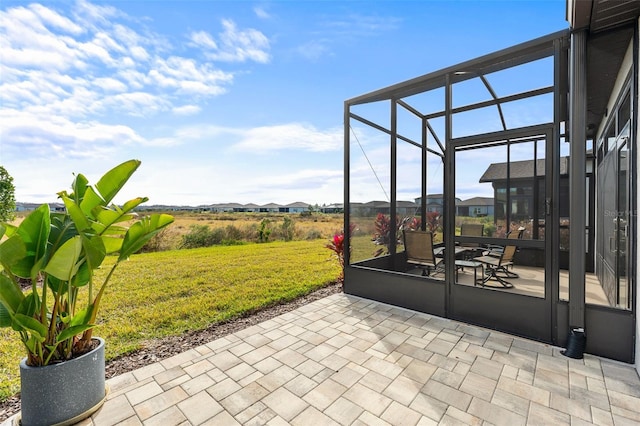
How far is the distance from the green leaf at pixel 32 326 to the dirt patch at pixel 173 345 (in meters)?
0.86

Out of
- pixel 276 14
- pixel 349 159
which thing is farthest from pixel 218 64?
pixel 349 159

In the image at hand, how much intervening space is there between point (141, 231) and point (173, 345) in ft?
5.31

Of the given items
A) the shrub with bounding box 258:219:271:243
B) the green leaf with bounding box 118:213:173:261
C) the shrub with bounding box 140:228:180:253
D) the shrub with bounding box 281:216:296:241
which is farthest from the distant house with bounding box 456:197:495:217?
the shrub with bounding box 281:216:296:241

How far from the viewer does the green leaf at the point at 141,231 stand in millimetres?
2146

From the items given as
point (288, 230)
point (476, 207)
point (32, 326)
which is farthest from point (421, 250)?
point (288, 230)

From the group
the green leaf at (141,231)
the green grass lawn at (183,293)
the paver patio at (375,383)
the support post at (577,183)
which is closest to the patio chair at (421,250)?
the paver patio at (375,383)

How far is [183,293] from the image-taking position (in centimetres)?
504

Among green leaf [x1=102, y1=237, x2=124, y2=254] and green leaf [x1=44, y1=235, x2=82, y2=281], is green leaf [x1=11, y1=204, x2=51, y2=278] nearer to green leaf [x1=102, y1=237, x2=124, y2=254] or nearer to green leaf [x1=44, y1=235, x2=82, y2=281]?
green leaf [x1=44, y1=235, x2=82, y2=281]

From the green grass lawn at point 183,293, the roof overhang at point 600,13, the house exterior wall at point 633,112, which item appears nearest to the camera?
the roof overhang at point 600,13

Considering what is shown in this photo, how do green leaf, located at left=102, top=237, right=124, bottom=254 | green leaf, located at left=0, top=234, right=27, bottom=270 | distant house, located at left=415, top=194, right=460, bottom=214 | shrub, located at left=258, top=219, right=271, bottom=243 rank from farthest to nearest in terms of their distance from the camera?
shrub, located at left=258, top=219, right=271, bottom=243 → distant house, located at left=415, top=194, right=460, bottom=214 → green leaf, located at left=102, top=237, right=124, bottom=254 → green leaf, located at left=0, top=234, right=27, bottom=270

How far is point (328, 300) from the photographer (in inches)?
178

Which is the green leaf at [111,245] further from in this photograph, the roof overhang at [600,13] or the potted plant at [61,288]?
the roof overhang at [600,13]

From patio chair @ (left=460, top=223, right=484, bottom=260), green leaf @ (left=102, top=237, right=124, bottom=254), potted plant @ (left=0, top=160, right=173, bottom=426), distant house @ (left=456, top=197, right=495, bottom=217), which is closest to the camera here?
potted plant @ (left=0, top=160, right=173, bottom=426)

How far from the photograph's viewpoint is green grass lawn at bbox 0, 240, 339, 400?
324 centimetres
